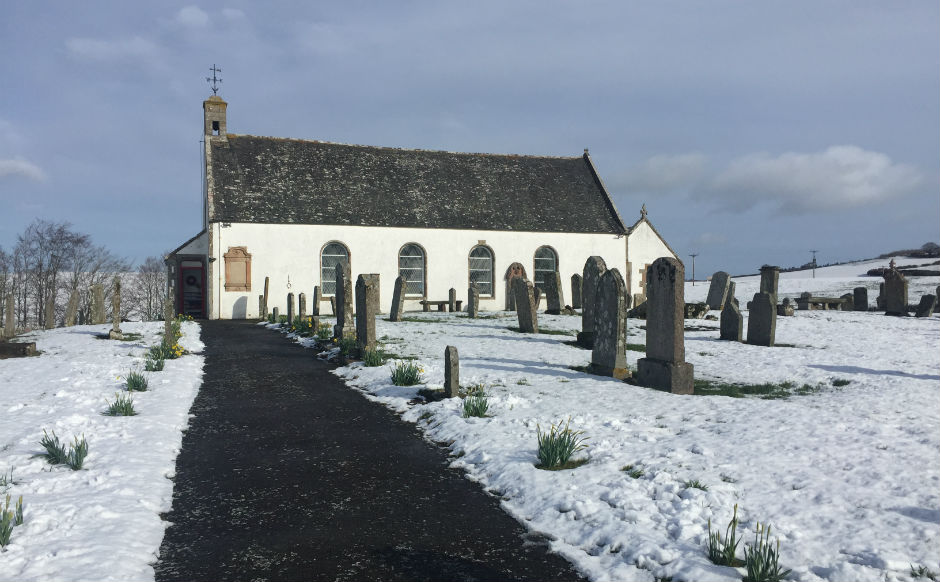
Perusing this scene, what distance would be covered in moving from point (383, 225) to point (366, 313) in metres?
15.0

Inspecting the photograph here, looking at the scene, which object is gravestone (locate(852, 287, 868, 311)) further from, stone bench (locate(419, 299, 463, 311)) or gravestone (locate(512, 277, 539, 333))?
gravestone (locate(512, 277, 539, 333))

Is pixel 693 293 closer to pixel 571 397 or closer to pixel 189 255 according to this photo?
pixel 189 255

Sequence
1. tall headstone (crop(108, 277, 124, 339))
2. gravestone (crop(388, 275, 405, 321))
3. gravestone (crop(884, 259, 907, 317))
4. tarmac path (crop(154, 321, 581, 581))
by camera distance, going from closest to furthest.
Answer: tarmac path (crop(154, 321, 581, 581)), tall headstone (crop(108, 277, 124, 339)), gravestone (crop(388, 275, 405, 321)), gravestone (crop(884, 259, 907, 317))

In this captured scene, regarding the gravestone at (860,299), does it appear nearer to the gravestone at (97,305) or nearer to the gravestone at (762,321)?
the gravestone at (762,321)

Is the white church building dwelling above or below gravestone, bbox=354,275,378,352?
above

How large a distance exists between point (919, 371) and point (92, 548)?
13346 mm

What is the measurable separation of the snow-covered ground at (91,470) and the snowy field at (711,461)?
2.88m

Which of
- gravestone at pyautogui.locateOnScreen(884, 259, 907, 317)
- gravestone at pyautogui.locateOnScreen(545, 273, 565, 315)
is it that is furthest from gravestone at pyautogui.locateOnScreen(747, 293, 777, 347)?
gravestone at pyautogui.locateOnScreen(884, 259, 907, 317)

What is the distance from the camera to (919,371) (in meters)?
11.3

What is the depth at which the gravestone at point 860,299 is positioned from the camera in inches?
1045

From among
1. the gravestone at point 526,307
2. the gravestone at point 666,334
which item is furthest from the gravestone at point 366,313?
the gravestone at point 666,334

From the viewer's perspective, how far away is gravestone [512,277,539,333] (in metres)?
16.8

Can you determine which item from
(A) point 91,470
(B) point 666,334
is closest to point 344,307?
(B) point 666,334

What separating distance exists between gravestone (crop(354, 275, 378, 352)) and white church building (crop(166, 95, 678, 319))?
1325 cm
